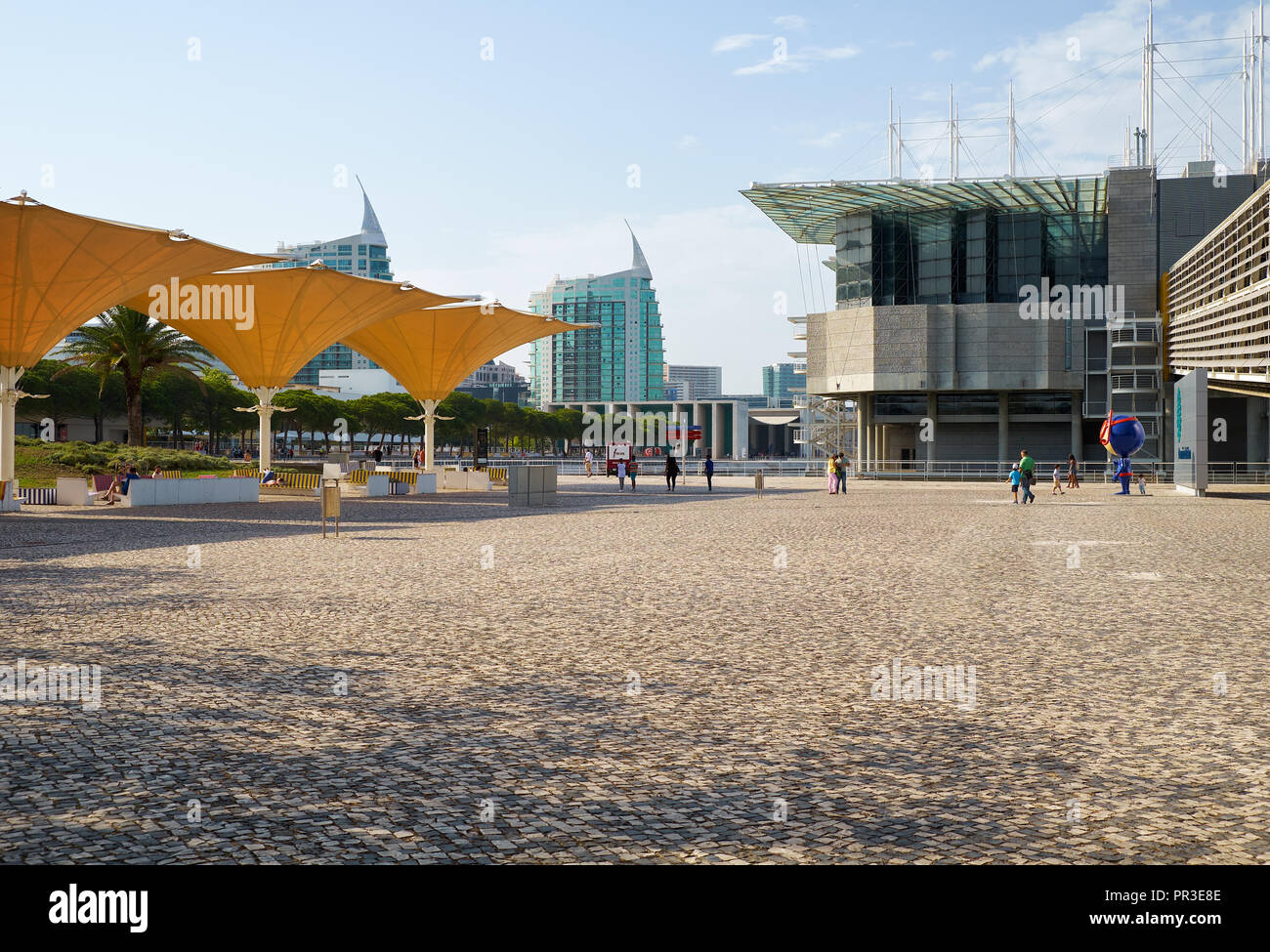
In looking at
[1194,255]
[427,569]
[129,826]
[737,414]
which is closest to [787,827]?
[129,826]

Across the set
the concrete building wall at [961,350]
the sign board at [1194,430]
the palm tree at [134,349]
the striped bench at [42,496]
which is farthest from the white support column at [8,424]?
the concrete building wall at [961,350]

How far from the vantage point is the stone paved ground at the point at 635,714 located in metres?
4.58

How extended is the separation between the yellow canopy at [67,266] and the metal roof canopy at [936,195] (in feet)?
159

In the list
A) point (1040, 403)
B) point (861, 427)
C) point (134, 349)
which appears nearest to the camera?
point (134, 349)

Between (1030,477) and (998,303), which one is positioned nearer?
(1030,477)

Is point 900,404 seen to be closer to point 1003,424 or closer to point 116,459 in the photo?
point 1003,424

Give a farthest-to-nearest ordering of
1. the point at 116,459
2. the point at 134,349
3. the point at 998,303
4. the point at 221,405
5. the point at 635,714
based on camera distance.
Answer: the point at 221,405, the point at 998,303, the point at 134,349, the point at 116,459, the point at 635,714

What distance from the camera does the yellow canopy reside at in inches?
1031

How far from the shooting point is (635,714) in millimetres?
6723

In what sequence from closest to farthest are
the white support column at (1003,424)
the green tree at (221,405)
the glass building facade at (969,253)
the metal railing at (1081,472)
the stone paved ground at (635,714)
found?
the stone paved ground at (635,714), the metal railing at (1081,472), the glass building facade at (969,253), the white support column at (1003,424), the green tree at (221,405)

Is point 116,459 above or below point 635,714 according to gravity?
above

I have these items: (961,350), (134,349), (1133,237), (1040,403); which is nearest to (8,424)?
(134,349)

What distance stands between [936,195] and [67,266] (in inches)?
2230

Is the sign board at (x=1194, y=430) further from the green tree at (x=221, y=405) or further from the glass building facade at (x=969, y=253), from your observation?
the green tree at (x=221, y=405)
